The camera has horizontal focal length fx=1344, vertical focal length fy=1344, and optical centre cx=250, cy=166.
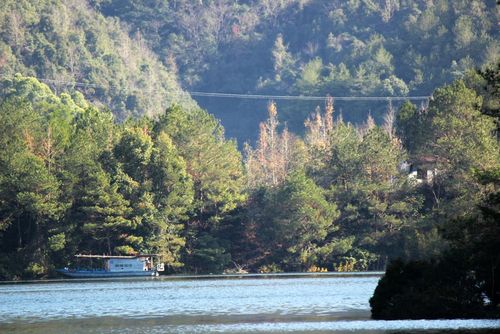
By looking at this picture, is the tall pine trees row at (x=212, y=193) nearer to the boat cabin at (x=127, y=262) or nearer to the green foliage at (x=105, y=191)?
the green foliage at (x=105, y=191)

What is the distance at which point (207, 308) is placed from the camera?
242 feet

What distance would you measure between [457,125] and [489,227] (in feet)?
228

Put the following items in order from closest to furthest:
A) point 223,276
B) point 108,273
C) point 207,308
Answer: point 207,308, point 223,276, point 108,273

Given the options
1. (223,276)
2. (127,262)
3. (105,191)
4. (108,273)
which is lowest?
(223,276)

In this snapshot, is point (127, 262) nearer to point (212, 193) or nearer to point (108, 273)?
point (108, 273)

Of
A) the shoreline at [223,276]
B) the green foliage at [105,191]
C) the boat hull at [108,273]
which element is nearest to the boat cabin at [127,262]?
the boat hull at [108,273]

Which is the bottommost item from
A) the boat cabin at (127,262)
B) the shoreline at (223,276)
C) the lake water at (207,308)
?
the lake water at (207,308)

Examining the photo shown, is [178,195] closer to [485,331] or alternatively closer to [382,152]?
[382,152]

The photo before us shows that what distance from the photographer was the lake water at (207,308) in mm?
56938

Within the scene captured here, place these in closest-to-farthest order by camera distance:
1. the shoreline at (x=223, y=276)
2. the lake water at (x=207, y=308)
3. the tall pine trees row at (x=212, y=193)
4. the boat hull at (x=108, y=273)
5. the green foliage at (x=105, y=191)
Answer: the lake water at (x=207, y=308) < the shoreline at (x=223, y=276) < the tall pine trees row at (x=212, y=193) < the green foliage at (x=105, y=191) < the boat hull at (x=108, y=273)

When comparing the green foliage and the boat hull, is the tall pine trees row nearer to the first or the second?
the green foliage

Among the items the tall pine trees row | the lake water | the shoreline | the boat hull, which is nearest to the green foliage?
the tall pine trees row

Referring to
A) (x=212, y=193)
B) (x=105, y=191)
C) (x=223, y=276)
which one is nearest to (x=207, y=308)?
(x=223, y=276)

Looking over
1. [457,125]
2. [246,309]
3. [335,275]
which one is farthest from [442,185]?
[246,309]
